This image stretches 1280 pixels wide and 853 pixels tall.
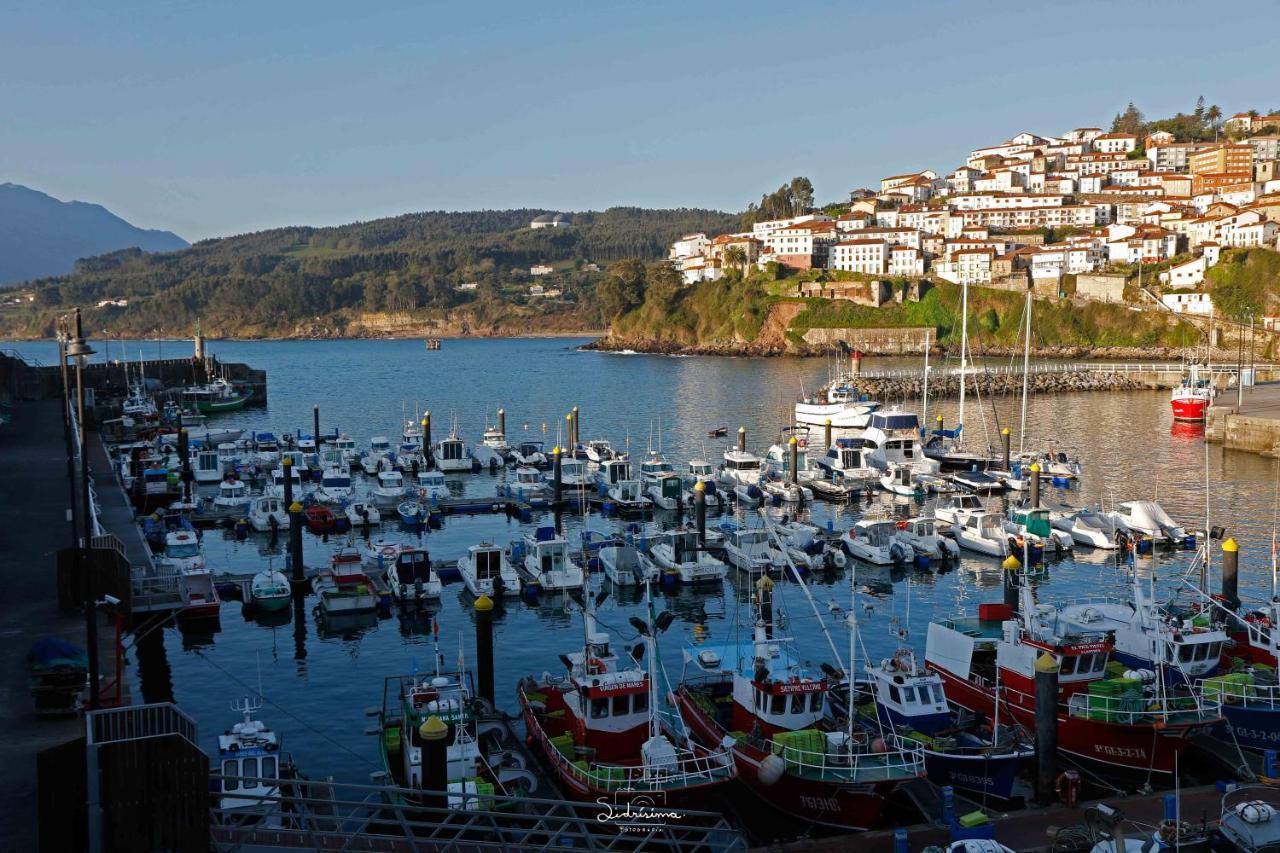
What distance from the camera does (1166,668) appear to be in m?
22.6

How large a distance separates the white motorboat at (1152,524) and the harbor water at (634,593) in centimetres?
99

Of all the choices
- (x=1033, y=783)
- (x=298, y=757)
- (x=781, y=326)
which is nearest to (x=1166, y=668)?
(x=1033, y=783)

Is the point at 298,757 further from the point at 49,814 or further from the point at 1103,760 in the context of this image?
the point at 1103,760

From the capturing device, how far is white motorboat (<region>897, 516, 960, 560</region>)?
39.6 m

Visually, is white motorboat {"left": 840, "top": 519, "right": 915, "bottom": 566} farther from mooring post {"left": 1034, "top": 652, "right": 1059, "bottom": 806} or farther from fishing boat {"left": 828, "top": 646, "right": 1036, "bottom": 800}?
mooring post {"left": 1034, "top": 652, "right": 1059, "bottom": 806}

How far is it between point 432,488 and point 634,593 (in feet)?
56.9

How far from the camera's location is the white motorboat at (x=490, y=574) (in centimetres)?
3484

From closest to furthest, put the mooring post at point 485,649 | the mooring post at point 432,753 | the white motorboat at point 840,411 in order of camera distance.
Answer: the mooring post at point 432,753 → the mooring post at point 485,649 → the white motorboat at point 840,411

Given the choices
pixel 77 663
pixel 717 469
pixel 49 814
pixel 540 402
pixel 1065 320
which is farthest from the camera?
pixel 1065 320

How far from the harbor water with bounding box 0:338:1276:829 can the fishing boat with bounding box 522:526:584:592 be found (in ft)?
1.87

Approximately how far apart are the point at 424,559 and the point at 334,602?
10.2 ft

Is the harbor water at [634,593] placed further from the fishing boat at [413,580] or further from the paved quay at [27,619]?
the paved quay at [27,619]

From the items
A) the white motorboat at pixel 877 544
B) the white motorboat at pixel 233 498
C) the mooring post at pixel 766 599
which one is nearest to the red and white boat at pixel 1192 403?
the white motorboat at pixel 877 544

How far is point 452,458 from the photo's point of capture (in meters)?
61.6
